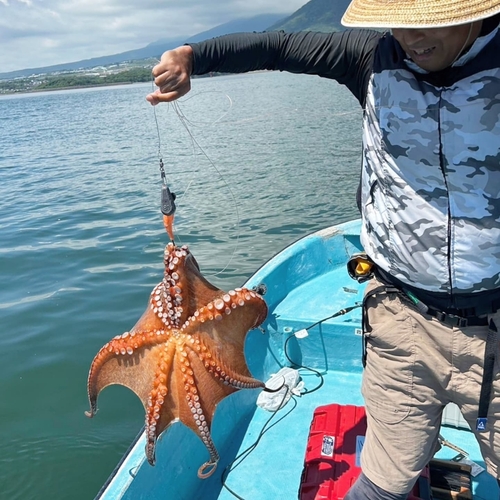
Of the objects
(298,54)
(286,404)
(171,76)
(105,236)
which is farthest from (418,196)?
(105,236)

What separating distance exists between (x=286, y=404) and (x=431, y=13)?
3634mm

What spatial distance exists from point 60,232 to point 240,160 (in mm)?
9252

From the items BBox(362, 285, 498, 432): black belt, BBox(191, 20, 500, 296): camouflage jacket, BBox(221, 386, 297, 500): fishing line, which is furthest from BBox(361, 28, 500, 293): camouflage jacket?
BBox(221, 386, 297, 500): fishing line

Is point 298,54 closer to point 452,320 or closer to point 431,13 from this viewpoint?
point 431,13

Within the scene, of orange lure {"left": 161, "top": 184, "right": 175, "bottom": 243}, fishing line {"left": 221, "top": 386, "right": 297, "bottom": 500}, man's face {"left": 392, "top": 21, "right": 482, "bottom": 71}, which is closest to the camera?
man's face {"left": 392, "top": 21, "right": 482, "bottom": 71}

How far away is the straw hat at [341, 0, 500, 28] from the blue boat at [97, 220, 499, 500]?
196 cm

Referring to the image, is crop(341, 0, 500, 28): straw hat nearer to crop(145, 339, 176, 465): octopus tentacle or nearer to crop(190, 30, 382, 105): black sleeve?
crop(190, 30, 382, 105): black sleeve

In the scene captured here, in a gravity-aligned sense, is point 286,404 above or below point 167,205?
below

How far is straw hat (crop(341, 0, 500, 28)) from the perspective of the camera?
1825mm

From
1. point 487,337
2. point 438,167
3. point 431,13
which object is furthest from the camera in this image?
point 487,337

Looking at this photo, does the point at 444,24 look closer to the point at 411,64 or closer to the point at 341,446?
the point at 411,64

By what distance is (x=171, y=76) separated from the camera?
7.87 feet

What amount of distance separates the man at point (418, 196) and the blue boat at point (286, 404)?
13.0 inches

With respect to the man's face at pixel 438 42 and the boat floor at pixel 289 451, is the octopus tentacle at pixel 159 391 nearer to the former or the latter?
the boat floor at pixel 289 451
